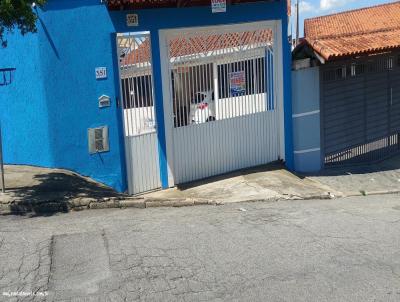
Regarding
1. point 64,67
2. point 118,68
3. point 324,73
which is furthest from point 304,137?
point 64,67

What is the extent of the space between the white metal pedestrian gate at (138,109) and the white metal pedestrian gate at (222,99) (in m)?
0.43

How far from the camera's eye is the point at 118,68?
9602mm

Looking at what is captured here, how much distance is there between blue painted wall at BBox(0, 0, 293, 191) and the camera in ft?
30.4

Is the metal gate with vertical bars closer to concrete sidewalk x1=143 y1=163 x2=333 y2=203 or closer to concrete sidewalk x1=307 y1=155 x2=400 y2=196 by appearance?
concrete sidewalk x1=307 y1=155 x2=400 y2=196

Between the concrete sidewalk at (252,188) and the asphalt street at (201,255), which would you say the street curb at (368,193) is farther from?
the asphalt street at (201,255)

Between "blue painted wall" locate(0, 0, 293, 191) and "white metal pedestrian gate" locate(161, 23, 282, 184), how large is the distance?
0.38 meters

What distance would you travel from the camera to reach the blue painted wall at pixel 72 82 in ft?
30.4

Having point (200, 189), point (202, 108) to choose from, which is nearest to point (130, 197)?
point (200, 189)

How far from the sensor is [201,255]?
6398 mm

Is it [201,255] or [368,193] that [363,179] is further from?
[201,255]

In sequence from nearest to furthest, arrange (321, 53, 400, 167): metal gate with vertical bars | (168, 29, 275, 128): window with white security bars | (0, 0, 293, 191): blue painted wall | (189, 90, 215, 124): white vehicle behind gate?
(0, 0, 293, 191): blue painted wall
(168, 29, 275, 128): window with white security bars
(189, 90, 215, 124): white vehicle behind gate
(321, 53, 400, 167): metal gate with vertical bars

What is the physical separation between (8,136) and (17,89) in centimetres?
105

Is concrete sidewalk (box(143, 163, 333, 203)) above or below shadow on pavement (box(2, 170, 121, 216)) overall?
below

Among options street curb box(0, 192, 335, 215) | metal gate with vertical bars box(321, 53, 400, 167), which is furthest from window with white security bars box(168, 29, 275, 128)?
street curb box(0, 192, 335, 215)
